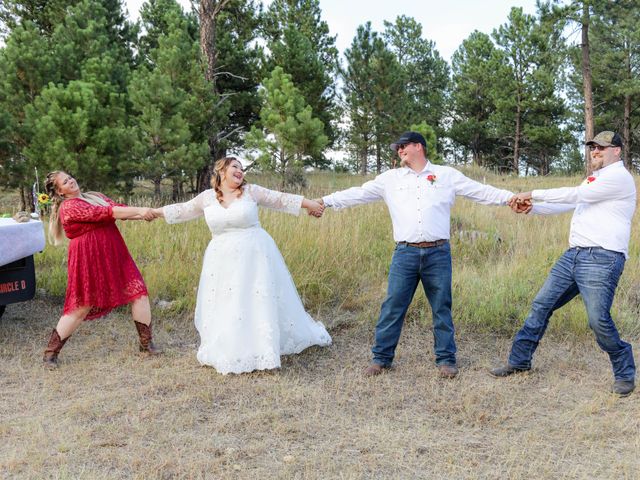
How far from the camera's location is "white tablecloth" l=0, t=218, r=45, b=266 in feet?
16.5

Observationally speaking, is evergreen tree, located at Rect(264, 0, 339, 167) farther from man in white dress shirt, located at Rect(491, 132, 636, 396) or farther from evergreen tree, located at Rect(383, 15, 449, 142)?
man in white dress shirt, located at Rect(491, 132, 636, 396)

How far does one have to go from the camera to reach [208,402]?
4047mm

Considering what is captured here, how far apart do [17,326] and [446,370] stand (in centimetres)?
420

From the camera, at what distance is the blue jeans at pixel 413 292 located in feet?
14.7

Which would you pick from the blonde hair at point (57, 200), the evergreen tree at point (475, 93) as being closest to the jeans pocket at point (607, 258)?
the blonde hair at point (57, 200)

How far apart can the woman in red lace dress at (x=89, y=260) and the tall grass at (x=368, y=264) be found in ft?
4.17

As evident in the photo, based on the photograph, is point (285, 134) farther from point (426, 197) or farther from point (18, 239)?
point (426, 197)

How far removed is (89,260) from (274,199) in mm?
1603

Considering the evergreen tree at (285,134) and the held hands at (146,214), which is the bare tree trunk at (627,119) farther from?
the held hands at (146,214)

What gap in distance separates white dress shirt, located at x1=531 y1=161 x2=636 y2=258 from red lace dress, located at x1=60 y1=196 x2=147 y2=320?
3.49 meters

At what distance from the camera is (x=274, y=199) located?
16.2 feet

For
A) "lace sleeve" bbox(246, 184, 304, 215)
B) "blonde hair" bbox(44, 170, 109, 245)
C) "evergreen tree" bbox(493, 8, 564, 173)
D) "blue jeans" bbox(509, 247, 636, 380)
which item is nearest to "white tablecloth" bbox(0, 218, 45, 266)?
"blonde hair" bbox(44, 170, 109, 245)

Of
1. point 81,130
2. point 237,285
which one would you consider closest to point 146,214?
point 237,285

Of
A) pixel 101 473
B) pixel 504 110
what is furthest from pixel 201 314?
pixel 504 110
